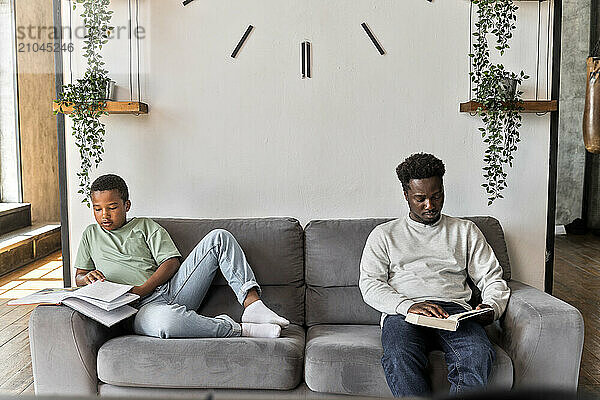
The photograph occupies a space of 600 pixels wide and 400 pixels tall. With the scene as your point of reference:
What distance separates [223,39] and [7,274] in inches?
127

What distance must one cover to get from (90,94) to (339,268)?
1385 millimetres

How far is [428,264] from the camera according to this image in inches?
108

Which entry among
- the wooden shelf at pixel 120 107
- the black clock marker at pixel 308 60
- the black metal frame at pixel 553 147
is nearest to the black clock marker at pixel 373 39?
the black clock marker at pixel 308 60

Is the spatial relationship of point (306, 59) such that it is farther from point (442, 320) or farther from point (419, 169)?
point (442, 320)

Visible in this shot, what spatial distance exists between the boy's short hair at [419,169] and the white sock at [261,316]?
0.75 m

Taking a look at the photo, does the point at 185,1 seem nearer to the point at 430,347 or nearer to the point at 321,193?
the point at 321,193

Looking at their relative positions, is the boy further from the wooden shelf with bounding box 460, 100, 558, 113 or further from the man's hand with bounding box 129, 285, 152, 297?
the wooden shelf with bounding box 460, 100, 558, 113

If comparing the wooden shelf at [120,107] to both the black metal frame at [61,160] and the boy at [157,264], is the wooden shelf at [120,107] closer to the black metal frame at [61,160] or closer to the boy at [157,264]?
the black metal frame at [61,160]

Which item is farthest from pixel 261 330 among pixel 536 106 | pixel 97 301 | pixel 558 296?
pixel 558 296

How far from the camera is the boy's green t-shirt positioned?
287cm

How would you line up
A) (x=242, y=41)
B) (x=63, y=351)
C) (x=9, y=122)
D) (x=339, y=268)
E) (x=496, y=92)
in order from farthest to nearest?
(x=9, y=122) → (x=242, y=41) → (x=496, y=92) → (x=339, y=268) → (x=63, y=351)

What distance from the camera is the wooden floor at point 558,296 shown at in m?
3.12

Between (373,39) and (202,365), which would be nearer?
(202,365)

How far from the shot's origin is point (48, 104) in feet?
Result: 22.5
